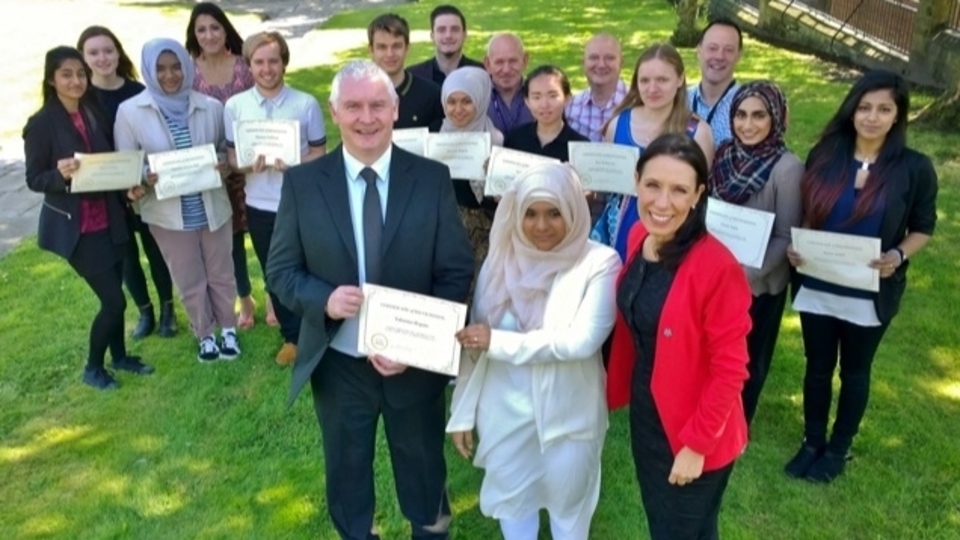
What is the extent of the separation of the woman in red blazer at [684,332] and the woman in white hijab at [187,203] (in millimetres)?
3244

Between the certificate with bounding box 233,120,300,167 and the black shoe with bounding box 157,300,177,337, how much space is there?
1829 millimetres

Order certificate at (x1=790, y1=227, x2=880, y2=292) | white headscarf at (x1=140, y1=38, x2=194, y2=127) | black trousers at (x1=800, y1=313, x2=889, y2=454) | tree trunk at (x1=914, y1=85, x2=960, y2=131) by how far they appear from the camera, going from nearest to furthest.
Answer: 1. certificate at (x1=790, y1=227, x2=880, y2=292)
2. black trousers at (x1=800, y1=313, x2=889, y2=454)
3. white headscarf at (x1=140, y1=38, x2=194, y2=127)
4. tree trunk at (x1=914, y1=85, x2=960, y2=131)

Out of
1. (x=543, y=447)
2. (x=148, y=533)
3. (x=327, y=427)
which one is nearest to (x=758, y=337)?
(x=543, y=447)

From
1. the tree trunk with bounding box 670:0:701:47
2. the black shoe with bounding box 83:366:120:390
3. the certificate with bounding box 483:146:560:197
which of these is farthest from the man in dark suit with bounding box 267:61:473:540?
the tree trunk with bounding box 670:0:701:47

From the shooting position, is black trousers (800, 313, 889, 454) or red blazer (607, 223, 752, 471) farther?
black trousers (800, 313, 889, 454)

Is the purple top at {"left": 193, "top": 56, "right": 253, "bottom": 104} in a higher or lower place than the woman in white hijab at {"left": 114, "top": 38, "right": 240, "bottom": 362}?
higher

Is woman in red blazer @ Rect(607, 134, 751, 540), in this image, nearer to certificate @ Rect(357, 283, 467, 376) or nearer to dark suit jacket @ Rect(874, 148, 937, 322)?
certificate @ Rect(357, 283, 467, 376)

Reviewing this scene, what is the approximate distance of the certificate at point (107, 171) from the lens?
14.5ft

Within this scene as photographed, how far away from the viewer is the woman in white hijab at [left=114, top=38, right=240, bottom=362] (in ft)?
15.3

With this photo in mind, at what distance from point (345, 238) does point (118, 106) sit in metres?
2.94

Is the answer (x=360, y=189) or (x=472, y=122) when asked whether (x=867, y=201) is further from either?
(x=360, y=189)

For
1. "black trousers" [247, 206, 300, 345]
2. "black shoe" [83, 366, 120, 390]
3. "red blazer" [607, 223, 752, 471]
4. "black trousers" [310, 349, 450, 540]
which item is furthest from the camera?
"black shoe" [83, 366, 120, 390]

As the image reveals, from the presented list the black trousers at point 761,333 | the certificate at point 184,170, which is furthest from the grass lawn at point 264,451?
the certificate at point 184,170

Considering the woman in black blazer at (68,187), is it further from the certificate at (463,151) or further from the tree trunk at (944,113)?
the tree trunk at (944,113)
